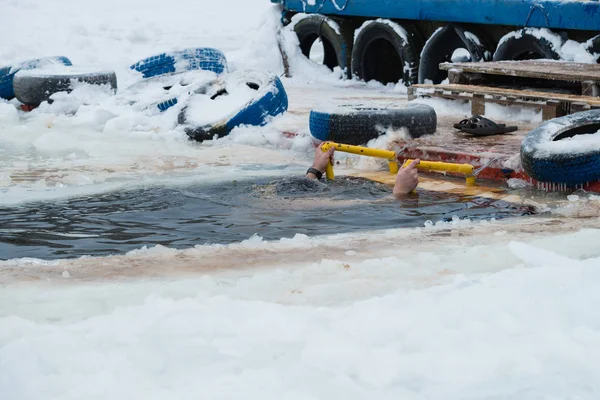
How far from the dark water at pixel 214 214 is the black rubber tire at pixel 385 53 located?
606 cm

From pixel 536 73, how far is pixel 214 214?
412 centimetres

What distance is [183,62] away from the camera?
12648 millimetres

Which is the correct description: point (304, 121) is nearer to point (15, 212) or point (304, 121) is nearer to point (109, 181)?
point (109, 181)

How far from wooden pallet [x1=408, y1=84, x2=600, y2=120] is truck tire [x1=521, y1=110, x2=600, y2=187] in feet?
4.50

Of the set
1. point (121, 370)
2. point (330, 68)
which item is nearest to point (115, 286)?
point (121, 370)

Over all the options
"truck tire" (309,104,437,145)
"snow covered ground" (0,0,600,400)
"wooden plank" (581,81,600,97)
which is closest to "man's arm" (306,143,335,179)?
"truck tire" (309,104,437,145)

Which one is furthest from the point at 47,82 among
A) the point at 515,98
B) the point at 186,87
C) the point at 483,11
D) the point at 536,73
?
the point at 536,73

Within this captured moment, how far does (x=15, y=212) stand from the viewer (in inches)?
237

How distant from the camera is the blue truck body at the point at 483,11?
32.3ft

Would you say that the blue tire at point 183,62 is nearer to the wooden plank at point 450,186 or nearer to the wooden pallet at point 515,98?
the wooden pallet at point 515,98

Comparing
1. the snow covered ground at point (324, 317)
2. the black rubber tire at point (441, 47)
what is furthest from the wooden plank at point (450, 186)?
the black rubber tire at point (441, 47)

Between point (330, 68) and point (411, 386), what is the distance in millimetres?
13301

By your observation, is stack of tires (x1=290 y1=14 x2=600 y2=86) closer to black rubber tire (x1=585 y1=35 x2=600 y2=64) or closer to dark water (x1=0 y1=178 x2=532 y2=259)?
black rubber tire (x1=585 y1=35 x2=600 y2=64)

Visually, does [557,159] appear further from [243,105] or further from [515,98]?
[243,105]
